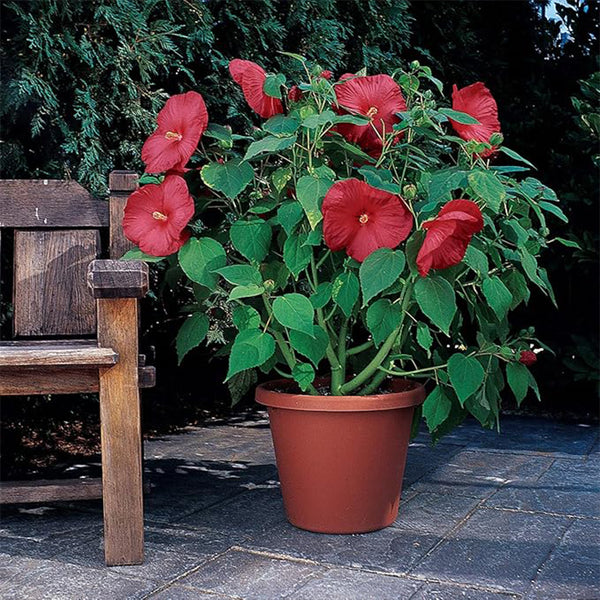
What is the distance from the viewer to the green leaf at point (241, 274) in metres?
1.97

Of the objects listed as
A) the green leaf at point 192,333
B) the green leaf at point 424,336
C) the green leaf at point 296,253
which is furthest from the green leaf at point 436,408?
the green leaf at point 192,333

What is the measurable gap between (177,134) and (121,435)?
72 cm

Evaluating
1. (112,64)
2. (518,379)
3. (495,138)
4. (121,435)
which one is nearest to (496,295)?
(518,379)

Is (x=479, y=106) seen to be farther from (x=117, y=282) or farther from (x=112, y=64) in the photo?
(x=112, y=64)

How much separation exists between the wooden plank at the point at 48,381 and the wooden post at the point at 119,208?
465mm

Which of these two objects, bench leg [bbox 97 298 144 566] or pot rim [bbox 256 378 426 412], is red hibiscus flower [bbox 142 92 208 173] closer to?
bench leg [bbox 97 298 144 566]

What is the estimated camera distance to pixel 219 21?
2980mm

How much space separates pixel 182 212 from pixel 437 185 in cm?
58

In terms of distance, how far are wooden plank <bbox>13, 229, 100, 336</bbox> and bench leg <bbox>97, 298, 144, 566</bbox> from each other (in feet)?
1.90

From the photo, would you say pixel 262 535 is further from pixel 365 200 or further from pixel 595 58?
pixel 595 58

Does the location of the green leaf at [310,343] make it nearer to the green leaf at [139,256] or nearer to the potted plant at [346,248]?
the potted plant at [346,248]

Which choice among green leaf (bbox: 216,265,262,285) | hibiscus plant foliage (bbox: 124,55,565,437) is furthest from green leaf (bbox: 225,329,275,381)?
green leaf (bbox: 216,265,262,285)

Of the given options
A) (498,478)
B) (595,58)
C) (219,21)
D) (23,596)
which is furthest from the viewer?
(595,58)

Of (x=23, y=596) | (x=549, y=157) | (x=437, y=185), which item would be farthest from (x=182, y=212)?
(x=549, y=157)
